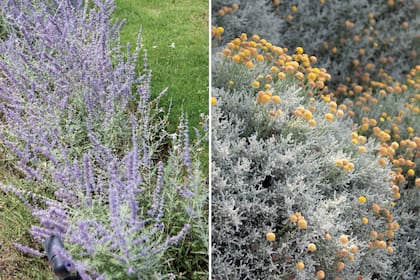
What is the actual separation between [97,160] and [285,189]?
2.33ft

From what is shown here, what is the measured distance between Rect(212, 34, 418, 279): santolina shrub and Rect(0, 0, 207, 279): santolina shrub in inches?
5.2

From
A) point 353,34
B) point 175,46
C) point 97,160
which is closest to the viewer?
point 97,160

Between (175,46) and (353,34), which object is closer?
(175,46)

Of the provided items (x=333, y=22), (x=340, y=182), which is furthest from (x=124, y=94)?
(x=333, y=22)

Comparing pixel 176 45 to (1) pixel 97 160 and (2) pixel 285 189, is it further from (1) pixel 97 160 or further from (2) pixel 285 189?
(2) pixel 285 189

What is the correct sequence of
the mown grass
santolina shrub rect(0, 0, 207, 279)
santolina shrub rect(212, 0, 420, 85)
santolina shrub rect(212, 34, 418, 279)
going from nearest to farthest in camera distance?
santolina shrub rect(0, 0, 207, 279) → santolina shrub rect(212, 34, 418, 279) → the mown grass → santolina shrub rect(212, 0, 420, 85)

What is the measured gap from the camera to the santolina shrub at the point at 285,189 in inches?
79.2

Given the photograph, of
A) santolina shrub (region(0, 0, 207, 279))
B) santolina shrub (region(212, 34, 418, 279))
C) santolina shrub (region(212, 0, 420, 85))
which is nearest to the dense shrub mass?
santolina shrub (region(212, 34, 418, 279))

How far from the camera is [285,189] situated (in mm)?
2061

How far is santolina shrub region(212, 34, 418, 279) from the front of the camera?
2.01 meters

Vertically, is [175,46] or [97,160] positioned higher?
[175,46]

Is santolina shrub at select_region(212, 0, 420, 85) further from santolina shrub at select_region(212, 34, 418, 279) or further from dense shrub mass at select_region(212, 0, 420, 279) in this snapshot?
santolina shrub at select_region(212, 34, 418, 279)

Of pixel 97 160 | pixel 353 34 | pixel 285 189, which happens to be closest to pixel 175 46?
pixel 97 160

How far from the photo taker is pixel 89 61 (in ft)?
7.32
